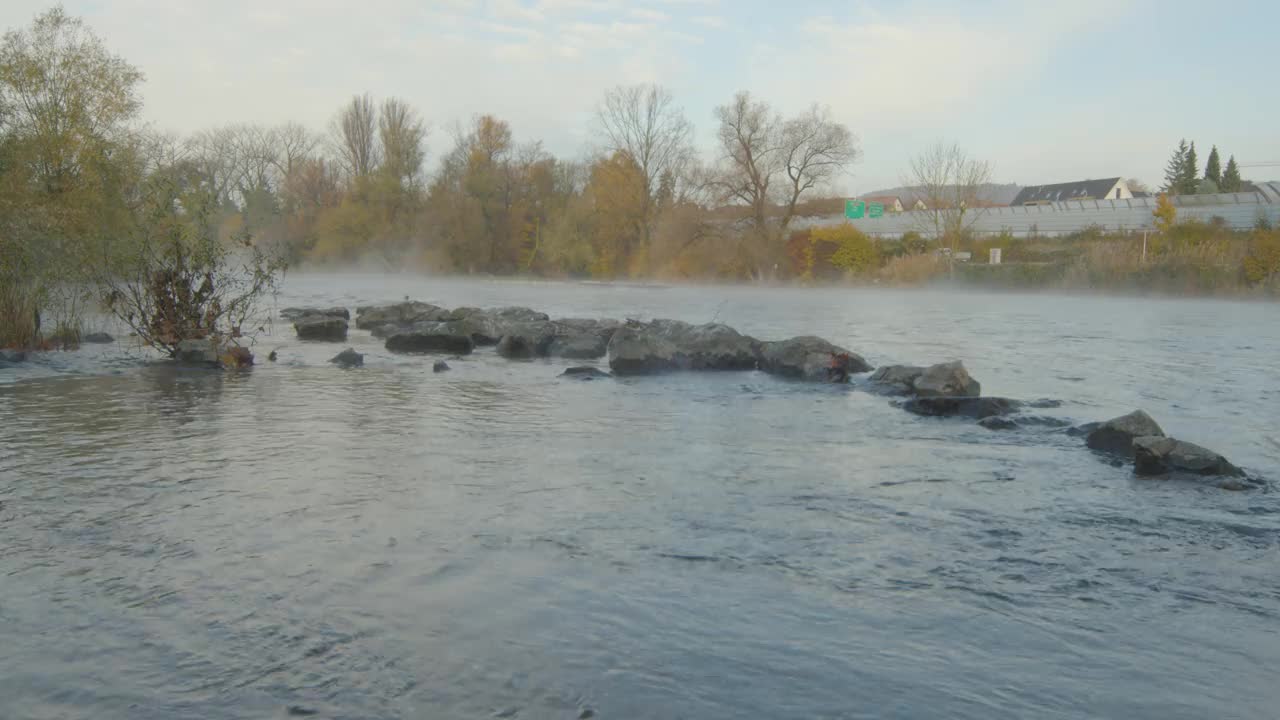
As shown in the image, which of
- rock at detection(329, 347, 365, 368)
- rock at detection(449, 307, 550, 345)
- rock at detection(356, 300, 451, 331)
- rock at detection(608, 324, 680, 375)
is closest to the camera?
rock at detection(608, 324, 680, 375)

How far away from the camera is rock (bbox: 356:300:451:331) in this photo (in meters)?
22.3

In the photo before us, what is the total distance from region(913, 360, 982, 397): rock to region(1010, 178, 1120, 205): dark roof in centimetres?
8858

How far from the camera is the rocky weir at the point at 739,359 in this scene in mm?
7832

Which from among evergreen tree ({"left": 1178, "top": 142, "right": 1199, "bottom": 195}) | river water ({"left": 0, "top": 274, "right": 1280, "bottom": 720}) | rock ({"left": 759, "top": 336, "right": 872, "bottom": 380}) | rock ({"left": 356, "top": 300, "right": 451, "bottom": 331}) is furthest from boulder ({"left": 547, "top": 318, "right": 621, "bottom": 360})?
evergreen tree ({"left": 1178, "top": 142, "right": 1199, "bottom": 195})

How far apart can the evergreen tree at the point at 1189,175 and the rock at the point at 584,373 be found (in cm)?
7161

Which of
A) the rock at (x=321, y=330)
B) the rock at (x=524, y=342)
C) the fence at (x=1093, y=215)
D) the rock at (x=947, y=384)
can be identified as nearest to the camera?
the rock at (x=947, y=384)

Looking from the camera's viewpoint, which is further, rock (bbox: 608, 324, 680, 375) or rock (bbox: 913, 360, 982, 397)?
rock (bbox: 608, 324, 680, 375)

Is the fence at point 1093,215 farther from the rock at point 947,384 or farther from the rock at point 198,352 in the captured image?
the rock at point 198,352

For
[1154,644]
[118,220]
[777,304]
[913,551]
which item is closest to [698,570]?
[913,551]

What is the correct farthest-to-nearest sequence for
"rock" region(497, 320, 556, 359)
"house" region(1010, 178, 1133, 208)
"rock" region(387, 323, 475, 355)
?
"house" region(1010, 178, 1133, 208), "rock" region(387, 323, 475, 355), "rock" region(497, 320, 556, 359)

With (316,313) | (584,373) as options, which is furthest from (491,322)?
(584,373)

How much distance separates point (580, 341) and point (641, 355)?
2.89 meters

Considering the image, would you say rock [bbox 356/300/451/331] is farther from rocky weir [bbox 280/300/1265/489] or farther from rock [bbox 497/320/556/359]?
rock [bbox 497/320/556/359]

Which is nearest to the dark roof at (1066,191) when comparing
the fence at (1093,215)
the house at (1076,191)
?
the house at (1076,191)
